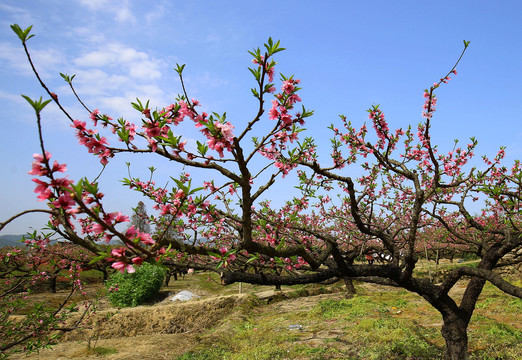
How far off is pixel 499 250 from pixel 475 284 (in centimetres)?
73

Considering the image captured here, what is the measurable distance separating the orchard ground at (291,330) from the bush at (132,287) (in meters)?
3.94

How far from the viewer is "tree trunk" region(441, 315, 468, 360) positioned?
5023 mm

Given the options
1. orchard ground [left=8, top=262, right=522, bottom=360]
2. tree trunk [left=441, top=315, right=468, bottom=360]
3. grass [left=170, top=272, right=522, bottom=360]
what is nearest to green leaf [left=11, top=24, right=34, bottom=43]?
orchard ground [left=8, top=262, right=522, bottom=360]

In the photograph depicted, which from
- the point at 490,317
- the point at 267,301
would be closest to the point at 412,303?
the point at 490,317

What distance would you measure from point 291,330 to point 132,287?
34.0 ft

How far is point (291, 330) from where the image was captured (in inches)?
345

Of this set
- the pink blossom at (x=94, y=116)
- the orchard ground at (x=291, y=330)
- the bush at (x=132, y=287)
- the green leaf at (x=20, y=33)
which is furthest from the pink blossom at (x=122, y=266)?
the bush at (x=132, y=287)

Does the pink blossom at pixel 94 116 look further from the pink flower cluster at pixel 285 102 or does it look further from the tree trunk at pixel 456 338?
the tree trunk at pixel 456 338

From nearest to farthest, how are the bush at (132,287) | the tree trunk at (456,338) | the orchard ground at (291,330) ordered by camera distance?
the tree trunk at (456,338) → the orchard ground at (291,330) → the bush at (132,287)

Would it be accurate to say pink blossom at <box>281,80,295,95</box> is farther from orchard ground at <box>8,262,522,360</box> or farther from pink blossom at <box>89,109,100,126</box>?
orchard ground at <box>8,262,522,360</box>

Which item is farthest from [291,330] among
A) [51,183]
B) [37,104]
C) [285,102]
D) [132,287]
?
[132,287]

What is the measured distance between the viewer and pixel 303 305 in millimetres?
12648

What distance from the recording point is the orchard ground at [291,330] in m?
6.56

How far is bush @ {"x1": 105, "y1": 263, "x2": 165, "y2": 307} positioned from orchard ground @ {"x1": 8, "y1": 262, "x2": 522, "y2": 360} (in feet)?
12.9
